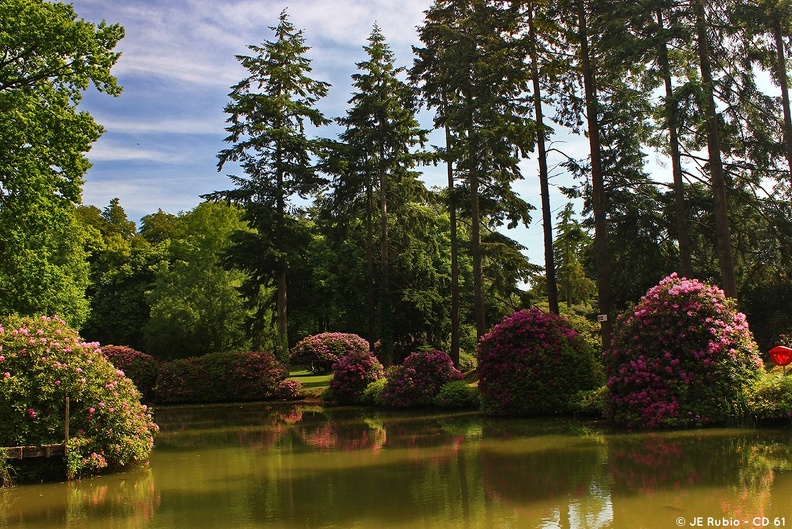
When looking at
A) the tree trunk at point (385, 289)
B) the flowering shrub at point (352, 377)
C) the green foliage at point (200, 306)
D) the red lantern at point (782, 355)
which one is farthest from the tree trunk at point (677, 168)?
the green foliage at point (200, 306)

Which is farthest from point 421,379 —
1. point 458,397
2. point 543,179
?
point 543,179

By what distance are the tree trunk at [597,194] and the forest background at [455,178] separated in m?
0.06

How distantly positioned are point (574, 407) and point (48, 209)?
14964mm

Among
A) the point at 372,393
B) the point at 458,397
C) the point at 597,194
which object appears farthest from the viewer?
the point at 372,393

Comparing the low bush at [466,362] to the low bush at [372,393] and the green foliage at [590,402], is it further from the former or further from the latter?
the green foliage at [590,402]

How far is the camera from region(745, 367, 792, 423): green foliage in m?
12.7

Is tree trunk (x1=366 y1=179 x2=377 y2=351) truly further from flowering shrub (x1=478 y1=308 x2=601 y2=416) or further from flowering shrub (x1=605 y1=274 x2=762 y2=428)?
flowering shrub (x1=605 y1=274 x2=762 y2=428)

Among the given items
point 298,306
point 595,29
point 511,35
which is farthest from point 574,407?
point 298,306

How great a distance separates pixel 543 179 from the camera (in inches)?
874

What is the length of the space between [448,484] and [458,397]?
451 inches

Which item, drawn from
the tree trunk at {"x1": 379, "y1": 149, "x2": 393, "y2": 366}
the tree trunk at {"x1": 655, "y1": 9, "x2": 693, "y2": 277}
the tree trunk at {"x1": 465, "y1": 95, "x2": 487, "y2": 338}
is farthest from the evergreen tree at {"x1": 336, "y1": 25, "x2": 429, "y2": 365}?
the tree trunk at {"x1": 655, "y1": 9, "x2": 693, "y2": 277}

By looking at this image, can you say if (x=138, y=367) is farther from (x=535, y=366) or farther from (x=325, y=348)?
(x=535, y=366)

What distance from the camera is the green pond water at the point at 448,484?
23.6 ft

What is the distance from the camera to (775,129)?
20422mm
